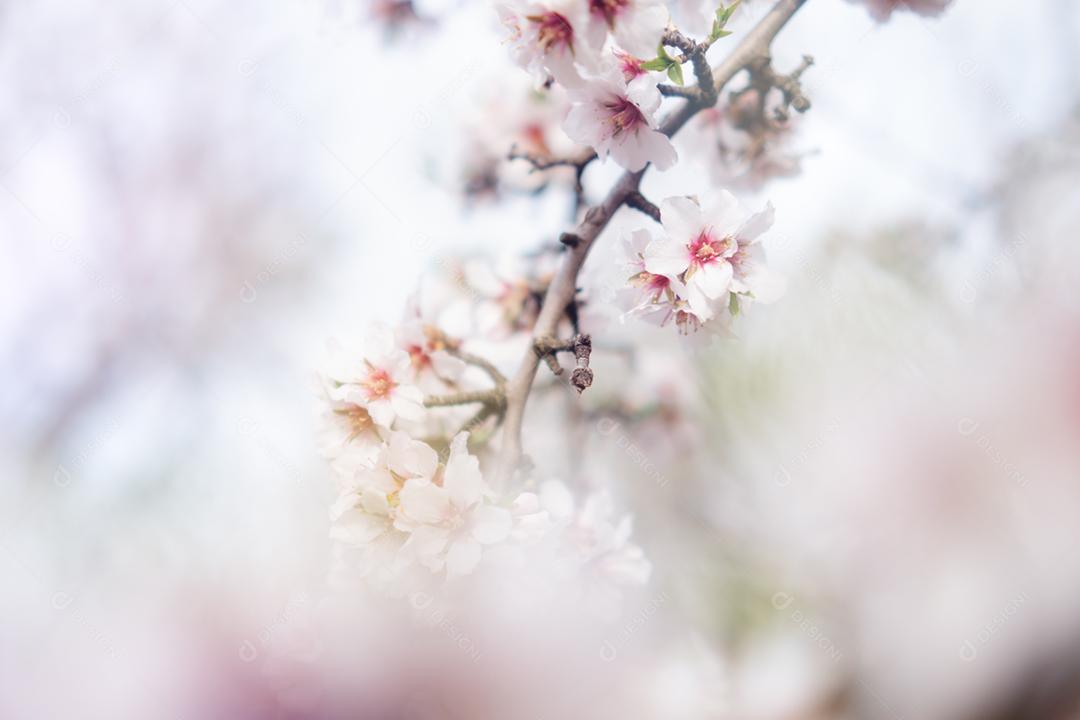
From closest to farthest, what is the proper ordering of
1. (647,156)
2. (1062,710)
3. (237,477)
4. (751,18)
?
(647,156) → (751,18) → (1062,710) → (237,477)

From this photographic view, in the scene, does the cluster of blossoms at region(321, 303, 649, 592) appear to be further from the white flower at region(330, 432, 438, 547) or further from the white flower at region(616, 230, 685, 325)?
the white flower at region(616, 230, 685, 325)

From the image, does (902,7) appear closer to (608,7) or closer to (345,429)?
(608,7)

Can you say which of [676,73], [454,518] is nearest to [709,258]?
[676,73]

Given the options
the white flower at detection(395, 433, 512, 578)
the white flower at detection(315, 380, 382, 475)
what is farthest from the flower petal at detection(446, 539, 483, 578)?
the white flower at detection(315, 380, 382, 475)

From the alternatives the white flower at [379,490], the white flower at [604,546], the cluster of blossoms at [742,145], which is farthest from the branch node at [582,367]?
the cluster of blossoms at [742,145]

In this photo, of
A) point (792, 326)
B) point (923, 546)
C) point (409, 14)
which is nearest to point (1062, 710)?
point (923, 546)

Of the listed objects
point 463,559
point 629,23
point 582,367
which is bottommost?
point 463,559

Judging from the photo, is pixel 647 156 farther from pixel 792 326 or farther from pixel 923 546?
pixel 923 546
